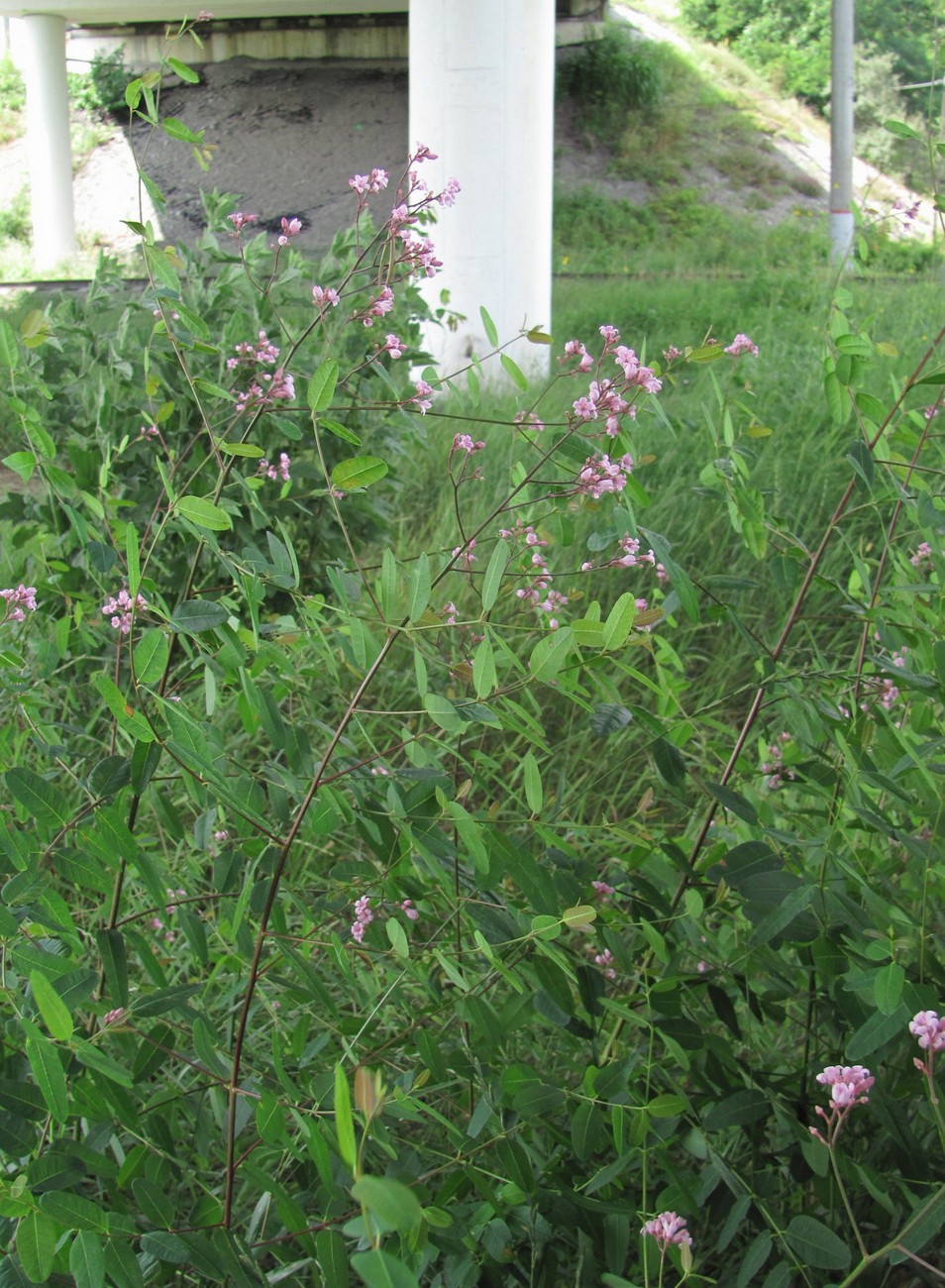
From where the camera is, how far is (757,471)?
12.1 feet

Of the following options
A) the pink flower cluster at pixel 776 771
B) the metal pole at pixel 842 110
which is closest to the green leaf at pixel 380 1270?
the pink flower cluster at pixel 776 771

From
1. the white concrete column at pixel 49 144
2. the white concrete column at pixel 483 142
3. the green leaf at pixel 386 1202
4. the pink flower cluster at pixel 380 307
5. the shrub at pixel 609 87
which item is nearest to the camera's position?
the green leaf at pixel 386 1202

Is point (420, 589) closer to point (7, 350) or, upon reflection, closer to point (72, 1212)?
point (72, 1212)

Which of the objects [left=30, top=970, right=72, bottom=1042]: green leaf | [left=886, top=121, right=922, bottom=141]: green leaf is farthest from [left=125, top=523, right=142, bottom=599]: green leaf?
[left=886, top=121, right=922, bottom=141]: green leaf

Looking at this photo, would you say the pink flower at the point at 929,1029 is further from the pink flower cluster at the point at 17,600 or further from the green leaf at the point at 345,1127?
the pink flower cluster at the point at 17,600

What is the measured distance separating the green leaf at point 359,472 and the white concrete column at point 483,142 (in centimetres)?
460

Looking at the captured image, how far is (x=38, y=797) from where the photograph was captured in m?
0.99

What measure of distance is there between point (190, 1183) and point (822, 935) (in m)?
0.81

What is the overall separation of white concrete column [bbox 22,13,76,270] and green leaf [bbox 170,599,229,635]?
1459 centimetres

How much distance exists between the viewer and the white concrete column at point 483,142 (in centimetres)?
564

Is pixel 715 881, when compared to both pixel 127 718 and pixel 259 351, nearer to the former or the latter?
pixel 127 718

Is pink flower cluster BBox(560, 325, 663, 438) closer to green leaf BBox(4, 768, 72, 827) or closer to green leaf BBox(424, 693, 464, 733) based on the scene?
green leaf BBox(424, 693, 464, 733)

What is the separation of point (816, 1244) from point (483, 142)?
5492 mm

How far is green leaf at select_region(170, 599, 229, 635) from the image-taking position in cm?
101
